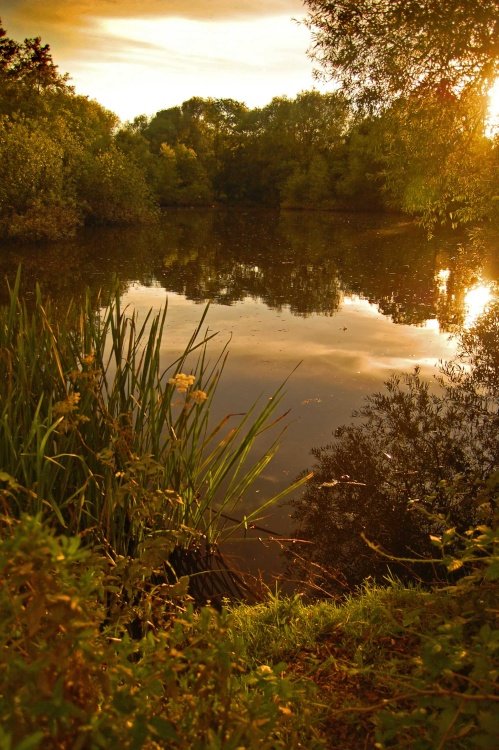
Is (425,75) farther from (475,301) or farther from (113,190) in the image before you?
(113,190)

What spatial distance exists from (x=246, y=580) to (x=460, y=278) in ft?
42.8

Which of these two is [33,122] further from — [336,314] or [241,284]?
[336,314]

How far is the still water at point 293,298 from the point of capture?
6527mm

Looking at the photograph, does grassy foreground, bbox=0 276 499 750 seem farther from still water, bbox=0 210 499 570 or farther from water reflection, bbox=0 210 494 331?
water reflection, bbox=0 210 494 331

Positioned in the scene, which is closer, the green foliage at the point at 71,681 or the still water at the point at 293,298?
the green foliage at the point at 71,681

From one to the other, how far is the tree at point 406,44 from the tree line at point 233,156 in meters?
0.21

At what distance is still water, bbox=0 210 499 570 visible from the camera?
21.4 ft

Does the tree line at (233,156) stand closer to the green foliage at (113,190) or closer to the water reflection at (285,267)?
the green foliage at (113,190)

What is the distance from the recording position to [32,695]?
108 cm

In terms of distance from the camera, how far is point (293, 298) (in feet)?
41.9

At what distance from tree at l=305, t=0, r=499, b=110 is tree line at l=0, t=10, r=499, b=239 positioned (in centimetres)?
21

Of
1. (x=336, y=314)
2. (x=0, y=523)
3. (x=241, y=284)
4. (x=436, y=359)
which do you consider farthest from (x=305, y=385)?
(x=241, y=284)

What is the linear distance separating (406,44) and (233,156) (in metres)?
41.5

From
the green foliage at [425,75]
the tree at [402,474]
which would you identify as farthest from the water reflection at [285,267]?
the tree at [402,474]
